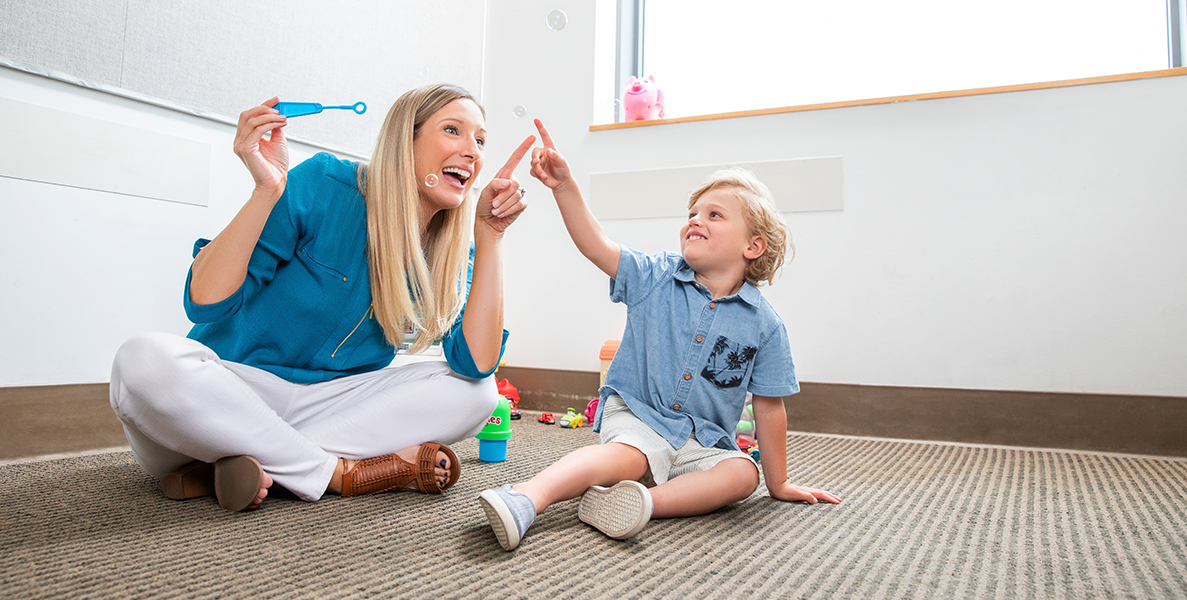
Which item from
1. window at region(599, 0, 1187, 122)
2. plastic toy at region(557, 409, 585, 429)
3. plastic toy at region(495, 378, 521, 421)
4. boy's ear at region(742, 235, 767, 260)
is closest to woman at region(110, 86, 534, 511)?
boy's ear at region(742, 235, 767, 260)

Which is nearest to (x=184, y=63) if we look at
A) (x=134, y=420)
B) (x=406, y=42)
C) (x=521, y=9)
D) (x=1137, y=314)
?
(x=406, y=42)

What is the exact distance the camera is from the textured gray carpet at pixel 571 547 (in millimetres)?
601

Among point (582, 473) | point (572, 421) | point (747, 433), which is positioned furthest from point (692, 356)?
point (572, 421)

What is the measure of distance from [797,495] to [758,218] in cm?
41

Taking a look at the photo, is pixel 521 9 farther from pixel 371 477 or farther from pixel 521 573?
pixel 521 573

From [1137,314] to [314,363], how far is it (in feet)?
5.72

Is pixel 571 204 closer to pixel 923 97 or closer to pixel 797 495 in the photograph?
pixel 797 495

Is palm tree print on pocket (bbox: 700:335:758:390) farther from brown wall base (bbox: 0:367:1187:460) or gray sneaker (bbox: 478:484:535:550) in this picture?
brown wall base (bbox: 0:367:1187:460)

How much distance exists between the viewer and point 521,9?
2156mm

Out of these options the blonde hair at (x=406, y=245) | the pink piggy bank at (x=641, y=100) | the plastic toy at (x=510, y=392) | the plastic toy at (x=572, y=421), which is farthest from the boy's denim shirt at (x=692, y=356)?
the pink piggy bank at (x=641, y=100)

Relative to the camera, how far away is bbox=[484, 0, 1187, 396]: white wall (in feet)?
5.07

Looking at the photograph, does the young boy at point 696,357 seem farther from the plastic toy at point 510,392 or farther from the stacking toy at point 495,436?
the plastic toy at point 510,392

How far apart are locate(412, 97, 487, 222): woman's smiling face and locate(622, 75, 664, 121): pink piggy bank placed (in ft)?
3.63

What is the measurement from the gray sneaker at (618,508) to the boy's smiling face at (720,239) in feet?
1.31
